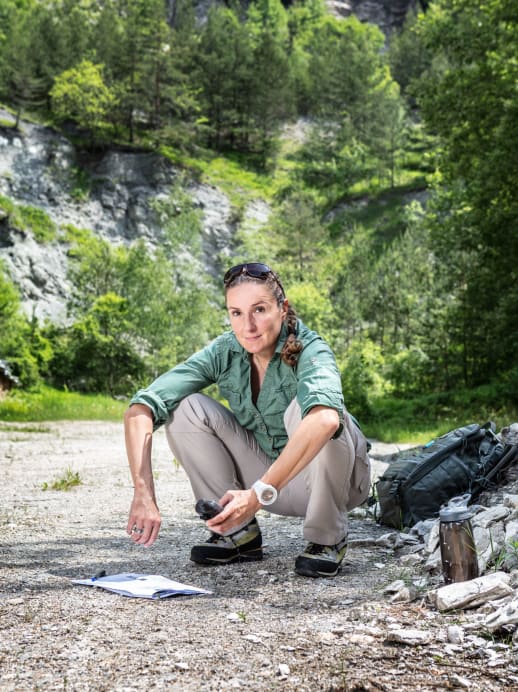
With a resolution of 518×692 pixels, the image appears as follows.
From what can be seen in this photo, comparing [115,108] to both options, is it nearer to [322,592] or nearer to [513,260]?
[513,260]

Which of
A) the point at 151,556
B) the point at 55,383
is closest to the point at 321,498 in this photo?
the point at 151,556

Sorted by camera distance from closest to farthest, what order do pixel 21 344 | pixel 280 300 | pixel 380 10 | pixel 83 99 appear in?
pixel 280 300, pixel 21 344, pixel 83 99, pixel 380 10

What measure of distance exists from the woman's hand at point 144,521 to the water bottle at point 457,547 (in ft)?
4.55

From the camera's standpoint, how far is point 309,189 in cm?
6712

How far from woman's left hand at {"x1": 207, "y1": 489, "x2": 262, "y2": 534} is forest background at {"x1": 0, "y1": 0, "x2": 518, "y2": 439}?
1242 centimetres

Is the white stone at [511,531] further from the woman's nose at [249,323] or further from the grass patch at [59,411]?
the grass patch at [59,411]

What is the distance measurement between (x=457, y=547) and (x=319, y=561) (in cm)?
76

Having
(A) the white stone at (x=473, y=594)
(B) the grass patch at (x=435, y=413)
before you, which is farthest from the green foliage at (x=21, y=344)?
(A) the white stone at (x=473, y=594)

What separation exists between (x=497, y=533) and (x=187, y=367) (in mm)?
1953

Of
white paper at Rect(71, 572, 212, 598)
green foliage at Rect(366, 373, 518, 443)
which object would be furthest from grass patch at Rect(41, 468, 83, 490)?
green foliage at Rect(366, 373, 518, 443)

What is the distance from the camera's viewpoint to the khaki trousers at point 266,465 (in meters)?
3.72

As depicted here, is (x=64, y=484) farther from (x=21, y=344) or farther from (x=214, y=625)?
(x=21, y=344)

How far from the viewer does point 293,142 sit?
7694cm

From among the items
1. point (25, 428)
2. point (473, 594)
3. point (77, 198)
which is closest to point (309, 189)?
point (77, 198)
